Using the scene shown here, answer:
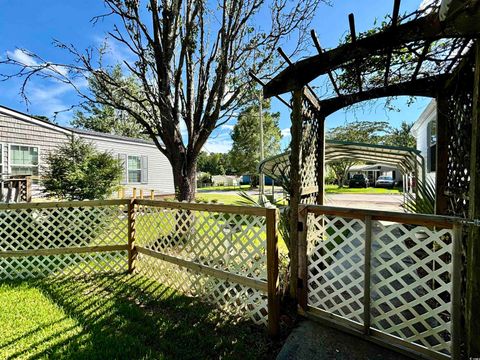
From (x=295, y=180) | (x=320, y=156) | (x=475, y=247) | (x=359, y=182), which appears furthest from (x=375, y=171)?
(x=475, y=247)

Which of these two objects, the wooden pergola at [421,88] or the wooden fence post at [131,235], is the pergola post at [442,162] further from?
the wooden fence post at [131,235]

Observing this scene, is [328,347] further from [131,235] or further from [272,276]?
[131,235]

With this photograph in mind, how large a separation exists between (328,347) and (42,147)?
36.9ft

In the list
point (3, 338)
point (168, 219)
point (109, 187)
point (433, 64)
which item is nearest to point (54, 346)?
point (3, 338)

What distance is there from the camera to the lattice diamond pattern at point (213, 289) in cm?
299

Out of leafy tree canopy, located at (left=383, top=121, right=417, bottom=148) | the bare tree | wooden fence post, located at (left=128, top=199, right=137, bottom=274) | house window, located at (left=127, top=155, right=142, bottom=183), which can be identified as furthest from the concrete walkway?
leafy tree canopy, located at (left=383, top=121, right=417, bottom=148)

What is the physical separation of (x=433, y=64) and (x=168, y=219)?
4051 millimetres

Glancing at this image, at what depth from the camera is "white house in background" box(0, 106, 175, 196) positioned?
8.74 meters

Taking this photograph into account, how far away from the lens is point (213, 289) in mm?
3355

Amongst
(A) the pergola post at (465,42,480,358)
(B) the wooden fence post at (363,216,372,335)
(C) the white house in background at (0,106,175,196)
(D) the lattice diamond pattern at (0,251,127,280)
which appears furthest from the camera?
(C) the white house in background at (0,106,175,196)

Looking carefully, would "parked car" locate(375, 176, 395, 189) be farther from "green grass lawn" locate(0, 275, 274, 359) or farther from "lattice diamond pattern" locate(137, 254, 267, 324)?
"green grass lawn" locate(0, 275, 274, 359)

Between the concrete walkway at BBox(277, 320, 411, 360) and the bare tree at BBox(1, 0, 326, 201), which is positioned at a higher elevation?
the bare tree at BBox(1, 0, 326, 201)

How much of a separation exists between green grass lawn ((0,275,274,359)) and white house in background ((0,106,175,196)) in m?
6.93

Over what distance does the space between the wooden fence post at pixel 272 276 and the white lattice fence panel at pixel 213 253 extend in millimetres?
209
